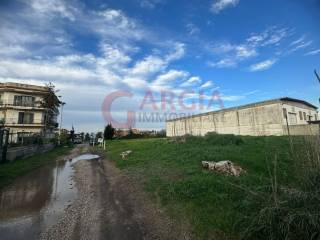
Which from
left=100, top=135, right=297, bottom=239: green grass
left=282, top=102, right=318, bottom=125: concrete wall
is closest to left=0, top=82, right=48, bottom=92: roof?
left=100, top=135, right=297, bottom=239: green grass

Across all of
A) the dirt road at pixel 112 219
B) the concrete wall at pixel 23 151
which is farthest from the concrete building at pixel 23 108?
the dirt road at pixel 112 219

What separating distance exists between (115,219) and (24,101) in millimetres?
35040

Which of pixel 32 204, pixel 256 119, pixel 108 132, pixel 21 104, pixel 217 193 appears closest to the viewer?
pixel 217 193

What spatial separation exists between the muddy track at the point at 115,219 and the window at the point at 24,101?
105ft

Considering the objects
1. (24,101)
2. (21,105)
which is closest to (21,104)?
(21,105)

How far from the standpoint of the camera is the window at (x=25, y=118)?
107 ft

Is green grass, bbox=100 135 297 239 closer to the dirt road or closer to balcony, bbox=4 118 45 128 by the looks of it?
the dirt road

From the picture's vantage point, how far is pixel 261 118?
2520cm

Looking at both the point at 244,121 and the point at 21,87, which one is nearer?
the point at 244,121

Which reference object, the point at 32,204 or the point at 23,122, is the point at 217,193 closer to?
the point at 32,204

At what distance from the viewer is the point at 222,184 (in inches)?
238

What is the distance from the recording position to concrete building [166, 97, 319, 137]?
77.3 ft

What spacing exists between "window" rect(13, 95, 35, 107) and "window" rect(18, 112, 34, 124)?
1415 millimetres

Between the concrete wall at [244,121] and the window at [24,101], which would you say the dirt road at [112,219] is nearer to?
the concrete wall at [244,121]
